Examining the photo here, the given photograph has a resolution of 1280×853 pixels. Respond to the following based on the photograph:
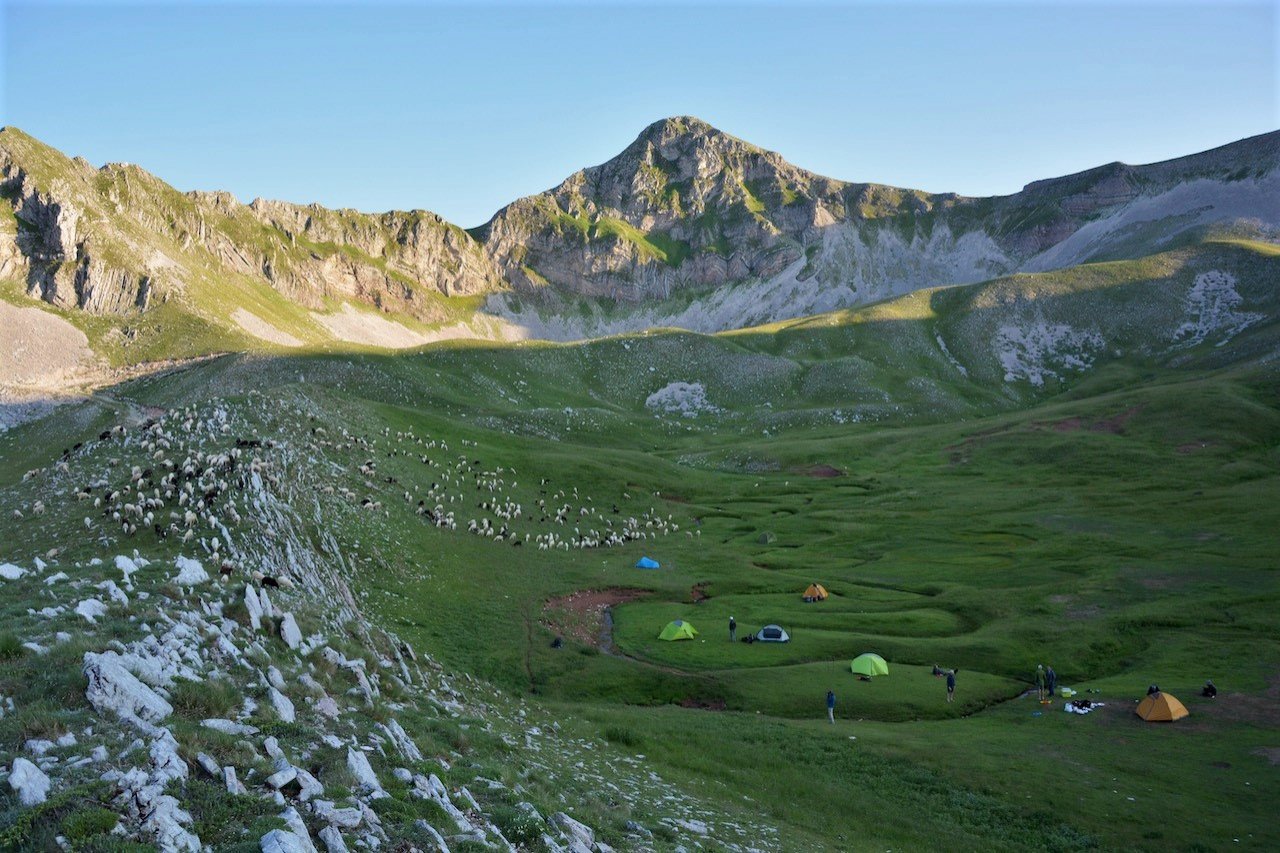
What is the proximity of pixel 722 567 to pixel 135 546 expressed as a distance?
51265 mm

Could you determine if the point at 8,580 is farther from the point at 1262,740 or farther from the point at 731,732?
the point at 1262,740

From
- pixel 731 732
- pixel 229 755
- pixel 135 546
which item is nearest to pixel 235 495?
pixel 135 546

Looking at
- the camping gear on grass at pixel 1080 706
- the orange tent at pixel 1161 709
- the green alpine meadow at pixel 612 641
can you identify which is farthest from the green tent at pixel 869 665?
the orange tent at pixel 1161 709

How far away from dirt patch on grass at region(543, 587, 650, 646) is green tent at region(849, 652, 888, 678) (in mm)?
18420

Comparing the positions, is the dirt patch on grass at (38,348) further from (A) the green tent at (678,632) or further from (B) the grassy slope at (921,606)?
(A) the green tent at (678,632)

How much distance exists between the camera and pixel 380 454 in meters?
76.1

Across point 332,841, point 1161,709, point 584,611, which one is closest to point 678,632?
point 584,611

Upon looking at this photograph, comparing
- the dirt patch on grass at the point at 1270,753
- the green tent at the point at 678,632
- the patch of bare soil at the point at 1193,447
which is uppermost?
the patch of bare soil at the point at 1193,447

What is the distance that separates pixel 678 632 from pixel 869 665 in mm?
13655

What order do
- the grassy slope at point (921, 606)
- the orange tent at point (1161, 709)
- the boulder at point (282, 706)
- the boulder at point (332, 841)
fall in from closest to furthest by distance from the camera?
the boulder at point (332, 841) → the boulder at point (282, 706) → the grassy slope at point (921, 606) → the orange tent at point (1161, 709)

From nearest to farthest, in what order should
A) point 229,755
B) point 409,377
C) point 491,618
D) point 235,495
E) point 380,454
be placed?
point 229,755 → point 235,495 → point 491,618 → point 380,454 → point 409,377

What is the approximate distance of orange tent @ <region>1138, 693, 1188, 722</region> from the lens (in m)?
41.6

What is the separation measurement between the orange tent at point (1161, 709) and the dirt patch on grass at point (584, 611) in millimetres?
34254

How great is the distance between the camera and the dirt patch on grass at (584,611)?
2200 inches
